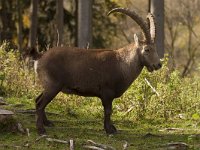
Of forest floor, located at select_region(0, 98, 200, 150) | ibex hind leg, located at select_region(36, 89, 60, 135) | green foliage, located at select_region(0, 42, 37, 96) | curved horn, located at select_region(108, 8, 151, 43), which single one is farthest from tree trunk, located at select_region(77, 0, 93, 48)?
ibex hind leg, located at select_region(36, 89, 60, 135)

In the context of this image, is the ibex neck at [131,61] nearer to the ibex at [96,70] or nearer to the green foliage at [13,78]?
the ibex at [96,70]

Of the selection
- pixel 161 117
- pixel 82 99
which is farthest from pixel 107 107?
pixel 82 99

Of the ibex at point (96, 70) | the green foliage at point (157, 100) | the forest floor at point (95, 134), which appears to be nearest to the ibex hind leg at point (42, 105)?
the ibex at point (96, 70)

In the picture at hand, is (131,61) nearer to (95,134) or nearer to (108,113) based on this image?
(108,113)

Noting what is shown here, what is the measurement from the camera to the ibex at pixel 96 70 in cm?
1012

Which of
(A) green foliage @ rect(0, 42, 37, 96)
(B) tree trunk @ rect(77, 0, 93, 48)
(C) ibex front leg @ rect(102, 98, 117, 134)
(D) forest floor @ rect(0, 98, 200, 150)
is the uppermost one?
(B) tree trunk @ rect(77, 0, 93, 48)

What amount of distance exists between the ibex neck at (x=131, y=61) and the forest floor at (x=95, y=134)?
46.3 inches

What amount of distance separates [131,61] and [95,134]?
1594 mm

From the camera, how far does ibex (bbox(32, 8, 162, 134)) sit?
10.1 metres

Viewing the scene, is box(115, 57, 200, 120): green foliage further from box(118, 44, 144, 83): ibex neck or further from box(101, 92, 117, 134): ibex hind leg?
box(101, 92, 117, 134): ibex hind leg

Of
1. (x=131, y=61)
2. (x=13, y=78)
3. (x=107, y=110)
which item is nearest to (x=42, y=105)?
(x=107, y=110)

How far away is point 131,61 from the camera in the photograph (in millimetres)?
10703

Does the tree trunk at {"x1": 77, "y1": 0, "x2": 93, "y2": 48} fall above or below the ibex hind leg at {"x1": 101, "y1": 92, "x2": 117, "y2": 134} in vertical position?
above

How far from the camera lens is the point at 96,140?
384 inches
